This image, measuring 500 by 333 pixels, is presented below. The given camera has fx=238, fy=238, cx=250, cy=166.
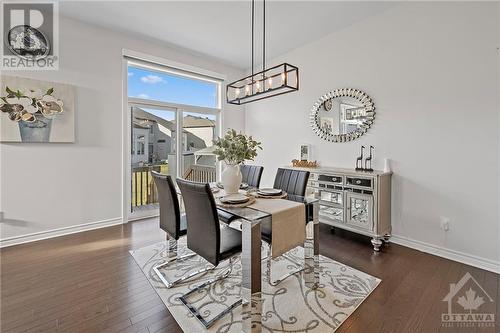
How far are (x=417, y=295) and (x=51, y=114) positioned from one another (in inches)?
183

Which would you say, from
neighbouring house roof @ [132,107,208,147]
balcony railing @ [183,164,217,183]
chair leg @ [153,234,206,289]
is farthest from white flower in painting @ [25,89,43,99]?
chair leg @ [153,234,206,289]

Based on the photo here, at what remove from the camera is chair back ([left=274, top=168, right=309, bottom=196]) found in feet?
9.09

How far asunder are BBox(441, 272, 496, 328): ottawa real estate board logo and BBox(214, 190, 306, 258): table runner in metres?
1.17

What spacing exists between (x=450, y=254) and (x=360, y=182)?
48.3 inches

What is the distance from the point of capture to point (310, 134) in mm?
4160

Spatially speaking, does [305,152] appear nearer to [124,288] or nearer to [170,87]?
[170,87]

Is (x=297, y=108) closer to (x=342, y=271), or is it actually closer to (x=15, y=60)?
(x=342, y=271)

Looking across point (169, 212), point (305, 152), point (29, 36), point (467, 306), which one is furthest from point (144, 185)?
point (467, 306)

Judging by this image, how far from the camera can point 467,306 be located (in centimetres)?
191

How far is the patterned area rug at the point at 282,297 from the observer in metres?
1.71

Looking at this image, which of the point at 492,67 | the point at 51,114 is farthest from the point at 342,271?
the point at 51,114

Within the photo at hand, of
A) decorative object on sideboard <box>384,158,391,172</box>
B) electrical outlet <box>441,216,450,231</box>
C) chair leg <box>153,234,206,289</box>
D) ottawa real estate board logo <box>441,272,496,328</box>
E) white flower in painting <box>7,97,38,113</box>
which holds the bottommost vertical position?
A: ottawa real estate board logo <box>441,272,496,328</box>

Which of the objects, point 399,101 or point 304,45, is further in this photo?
point 304,45

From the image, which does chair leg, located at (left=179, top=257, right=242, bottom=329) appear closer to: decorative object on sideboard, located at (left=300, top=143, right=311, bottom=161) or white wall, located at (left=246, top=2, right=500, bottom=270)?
white wall, located at (left=246, top=2, right=500, bottom=270)
